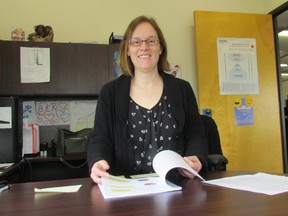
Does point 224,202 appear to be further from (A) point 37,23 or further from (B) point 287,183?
(A) point 37,23

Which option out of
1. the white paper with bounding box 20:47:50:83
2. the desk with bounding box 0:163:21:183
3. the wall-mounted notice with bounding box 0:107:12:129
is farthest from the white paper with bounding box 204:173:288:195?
the white paper with bounding box 20:47:50:83

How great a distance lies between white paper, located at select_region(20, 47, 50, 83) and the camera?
2303mm

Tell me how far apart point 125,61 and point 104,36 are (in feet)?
5.15

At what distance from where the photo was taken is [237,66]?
117 inches

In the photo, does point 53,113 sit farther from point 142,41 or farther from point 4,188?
point 4,188

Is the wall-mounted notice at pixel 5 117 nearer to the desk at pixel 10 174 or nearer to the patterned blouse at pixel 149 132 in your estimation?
the desk at pixel 10 174

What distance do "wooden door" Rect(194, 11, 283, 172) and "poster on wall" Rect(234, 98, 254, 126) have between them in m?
0.04

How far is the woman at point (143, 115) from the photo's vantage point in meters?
1.11

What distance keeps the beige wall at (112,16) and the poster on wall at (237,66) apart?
11.7 inches

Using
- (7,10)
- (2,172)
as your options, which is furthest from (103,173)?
(7,10)

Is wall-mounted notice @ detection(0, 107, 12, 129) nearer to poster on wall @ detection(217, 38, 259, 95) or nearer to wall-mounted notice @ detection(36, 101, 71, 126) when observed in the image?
wall-mounted notice @ detection(36, 101, 71, 126)

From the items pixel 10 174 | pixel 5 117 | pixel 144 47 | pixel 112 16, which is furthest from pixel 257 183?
pixel 112 16

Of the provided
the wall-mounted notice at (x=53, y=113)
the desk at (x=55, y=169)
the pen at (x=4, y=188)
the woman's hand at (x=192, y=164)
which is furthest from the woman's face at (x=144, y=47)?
the wall-mounted notice at (x=53, y=113)

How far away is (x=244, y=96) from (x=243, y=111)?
0.16 meters
